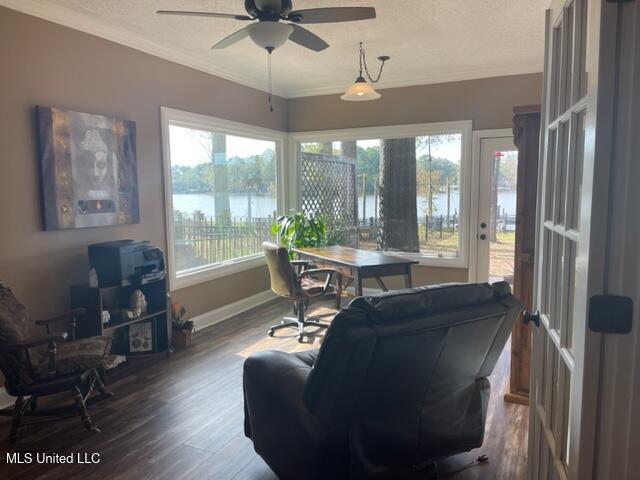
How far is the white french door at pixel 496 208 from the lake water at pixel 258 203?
0.04ft

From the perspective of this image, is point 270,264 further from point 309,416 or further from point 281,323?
point 309,416

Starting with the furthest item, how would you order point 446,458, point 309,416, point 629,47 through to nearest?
point 446,458 → point 309,416 → point 629,47

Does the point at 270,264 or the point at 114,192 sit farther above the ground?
the point at 114,192

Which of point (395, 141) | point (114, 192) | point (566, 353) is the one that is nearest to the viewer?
point (566, 353)

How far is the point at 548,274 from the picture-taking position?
1.59 metres

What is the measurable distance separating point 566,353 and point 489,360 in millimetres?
840

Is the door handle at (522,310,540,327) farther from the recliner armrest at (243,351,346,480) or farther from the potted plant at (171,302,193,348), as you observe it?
the potted plant at (171,302,193,348)

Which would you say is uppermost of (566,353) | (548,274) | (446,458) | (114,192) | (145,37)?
(145,37)

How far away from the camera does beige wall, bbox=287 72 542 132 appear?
4.79 metres

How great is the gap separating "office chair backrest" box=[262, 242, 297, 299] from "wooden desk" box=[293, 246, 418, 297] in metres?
0.45

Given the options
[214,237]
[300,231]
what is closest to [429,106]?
[300,231]

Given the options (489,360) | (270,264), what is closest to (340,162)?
(270,264)

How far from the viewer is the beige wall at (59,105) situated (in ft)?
9.48

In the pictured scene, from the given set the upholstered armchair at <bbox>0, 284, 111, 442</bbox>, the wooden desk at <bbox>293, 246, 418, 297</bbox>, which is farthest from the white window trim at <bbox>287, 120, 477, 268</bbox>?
the upholstered armchair at <bbox>0, 284, 111, 442</bbox>
